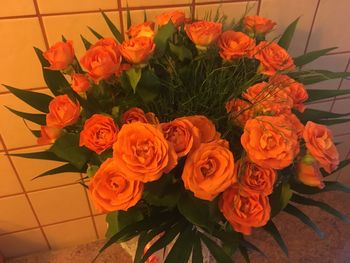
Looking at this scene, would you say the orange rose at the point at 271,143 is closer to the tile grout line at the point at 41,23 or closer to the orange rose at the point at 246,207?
the orange rose at the point at 246,207

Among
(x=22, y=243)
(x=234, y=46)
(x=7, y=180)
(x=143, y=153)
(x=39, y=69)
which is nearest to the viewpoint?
(x=143, y=153)

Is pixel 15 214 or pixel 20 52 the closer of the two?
pixel 20 52

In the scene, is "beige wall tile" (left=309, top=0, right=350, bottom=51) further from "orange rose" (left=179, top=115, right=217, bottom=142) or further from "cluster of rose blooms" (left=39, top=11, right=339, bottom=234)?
"orange rose" (left=179, top=115, right=217, bottom=142)

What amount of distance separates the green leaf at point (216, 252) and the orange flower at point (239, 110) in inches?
7.8

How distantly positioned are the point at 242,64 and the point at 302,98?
0.35 ft

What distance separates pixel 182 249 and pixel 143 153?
0.20m

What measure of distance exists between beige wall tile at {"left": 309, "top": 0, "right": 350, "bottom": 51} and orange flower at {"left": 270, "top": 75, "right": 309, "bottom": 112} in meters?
0.30

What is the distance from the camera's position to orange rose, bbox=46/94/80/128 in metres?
0.49

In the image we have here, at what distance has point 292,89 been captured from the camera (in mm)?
529

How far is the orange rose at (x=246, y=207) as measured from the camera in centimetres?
48

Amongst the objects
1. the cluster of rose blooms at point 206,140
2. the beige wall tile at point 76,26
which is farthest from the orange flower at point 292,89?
the beige wall tile at point 76,26

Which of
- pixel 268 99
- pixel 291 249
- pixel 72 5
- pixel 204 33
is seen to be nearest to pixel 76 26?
pixel 72 5

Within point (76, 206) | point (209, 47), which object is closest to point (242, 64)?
point (209, 47)

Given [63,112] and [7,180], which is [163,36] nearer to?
[63,112]
